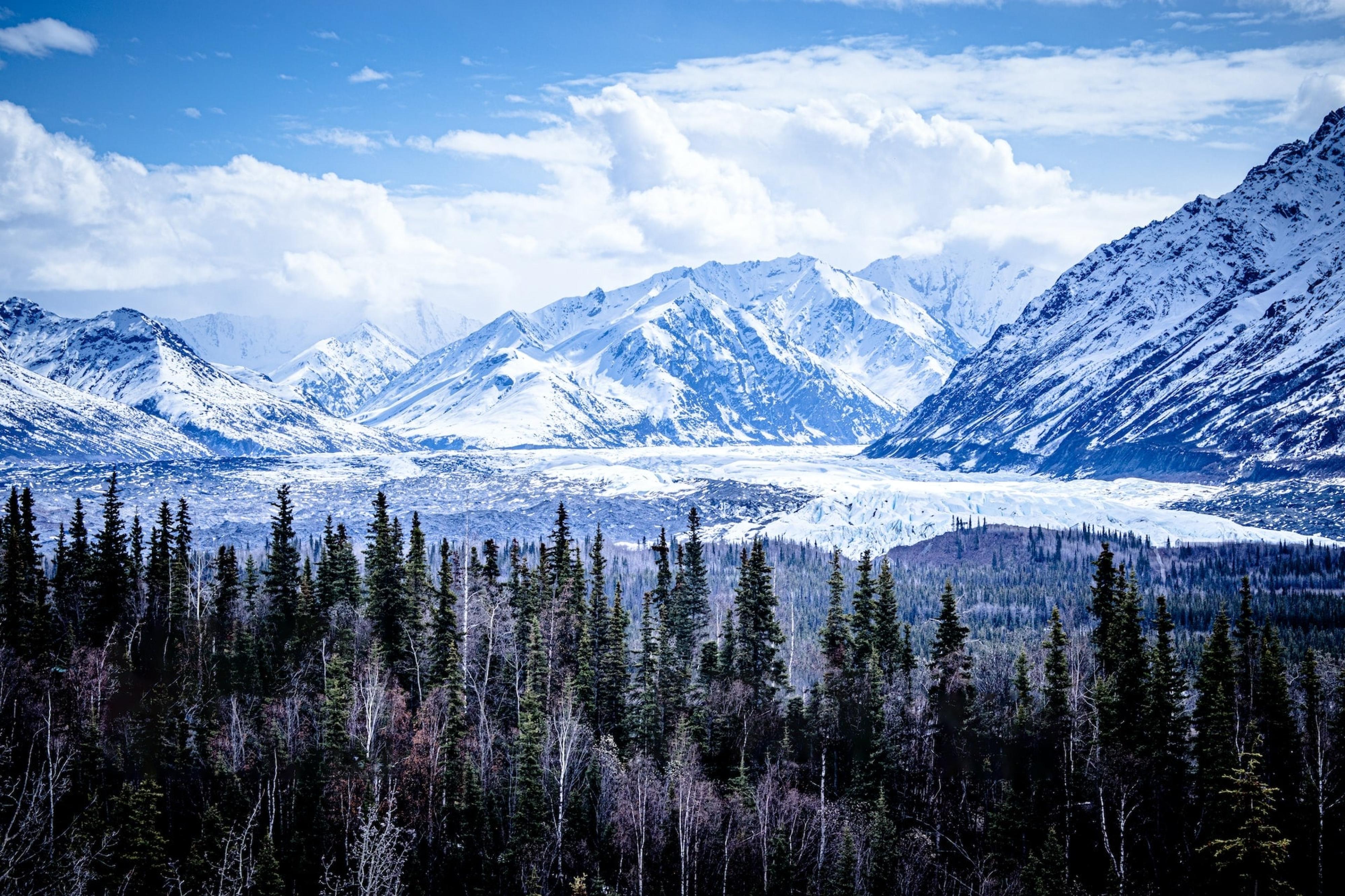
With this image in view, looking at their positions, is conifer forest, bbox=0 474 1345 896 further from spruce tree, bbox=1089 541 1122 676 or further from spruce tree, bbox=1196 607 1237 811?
spruce tree, bbox=1089 541 1122 676

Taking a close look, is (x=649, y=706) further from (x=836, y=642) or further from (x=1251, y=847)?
(x=1251, y=847)

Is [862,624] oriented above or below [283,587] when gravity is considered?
below

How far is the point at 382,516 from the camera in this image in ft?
297

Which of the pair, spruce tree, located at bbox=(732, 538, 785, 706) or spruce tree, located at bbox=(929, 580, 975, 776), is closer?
spruce tree, located at bbox=(929, 580, 975, 776)

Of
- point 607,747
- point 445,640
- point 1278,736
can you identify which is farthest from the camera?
point 445,640

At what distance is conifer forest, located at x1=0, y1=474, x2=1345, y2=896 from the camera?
6194cm

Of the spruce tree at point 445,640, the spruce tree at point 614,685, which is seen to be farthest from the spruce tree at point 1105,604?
the spruce tree at point 445,640

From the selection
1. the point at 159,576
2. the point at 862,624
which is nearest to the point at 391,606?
the point at 159,576

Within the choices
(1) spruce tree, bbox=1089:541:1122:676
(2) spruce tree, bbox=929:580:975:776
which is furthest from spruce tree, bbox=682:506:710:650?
(1) spruce tree, bbox=1089:541:1122:676

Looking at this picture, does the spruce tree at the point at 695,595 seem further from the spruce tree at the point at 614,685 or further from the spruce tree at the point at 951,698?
the spruce tree at the point at 951,698

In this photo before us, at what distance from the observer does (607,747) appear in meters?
74.4

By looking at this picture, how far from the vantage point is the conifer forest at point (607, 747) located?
61.9 m

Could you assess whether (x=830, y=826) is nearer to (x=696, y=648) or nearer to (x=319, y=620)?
(x=696, y=648)

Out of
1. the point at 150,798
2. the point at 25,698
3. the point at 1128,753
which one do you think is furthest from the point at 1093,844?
the point at 25,698
